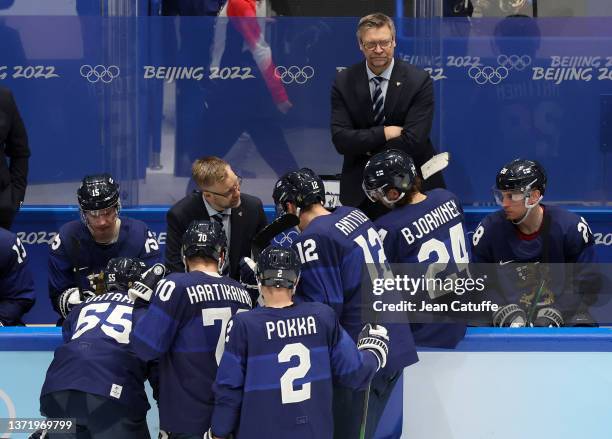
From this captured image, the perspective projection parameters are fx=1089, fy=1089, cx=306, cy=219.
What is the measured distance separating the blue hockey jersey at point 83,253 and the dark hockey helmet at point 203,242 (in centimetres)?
140

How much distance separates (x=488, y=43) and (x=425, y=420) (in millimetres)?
3022

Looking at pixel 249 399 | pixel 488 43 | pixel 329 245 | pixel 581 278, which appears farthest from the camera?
pixel 488 43

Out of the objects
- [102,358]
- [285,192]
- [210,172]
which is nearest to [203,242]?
[285,192]

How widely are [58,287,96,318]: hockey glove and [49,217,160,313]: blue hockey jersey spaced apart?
0.24 m

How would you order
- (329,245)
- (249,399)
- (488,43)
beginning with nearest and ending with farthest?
(249,399) → (329,245) → (488,43)

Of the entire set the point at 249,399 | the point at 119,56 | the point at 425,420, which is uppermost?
the point at 119,56

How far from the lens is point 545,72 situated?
23.0ft

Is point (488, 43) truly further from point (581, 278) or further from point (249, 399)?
point (249, 399)

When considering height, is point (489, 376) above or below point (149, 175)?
below

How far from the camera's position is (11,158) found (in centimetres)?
651

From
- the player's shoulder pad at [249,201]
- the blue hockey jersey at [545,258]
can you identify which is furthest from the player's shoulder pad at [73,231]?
the blue hockey jersey at [545,258]

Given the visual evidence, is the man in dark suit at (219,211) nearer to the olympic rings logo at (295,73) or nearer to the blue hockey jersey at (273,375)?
the olympic rings logo at (295,73)

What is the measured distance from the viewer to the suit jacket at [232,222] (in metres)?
5.75

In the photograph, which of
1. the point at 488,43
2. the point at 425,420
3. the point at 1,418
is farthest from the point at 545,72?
the point at 1,418
